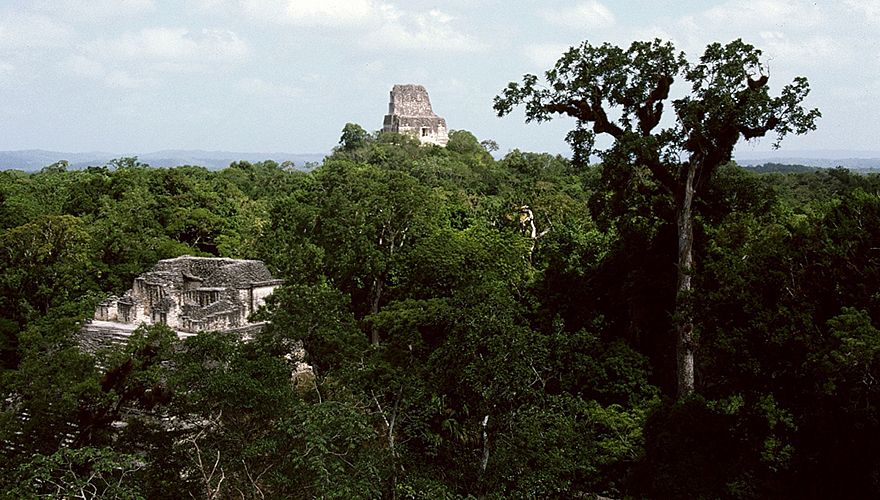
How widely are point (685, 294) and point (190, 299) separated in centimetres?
970

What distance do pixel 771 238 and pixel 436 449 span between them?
5342 mm

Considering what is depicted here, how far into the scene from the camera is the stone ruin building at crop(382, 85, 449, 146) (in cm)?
5503

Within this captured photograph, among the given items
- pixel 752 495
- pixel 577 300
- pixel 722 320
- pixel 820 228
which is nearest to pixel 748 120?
pixel 820 228

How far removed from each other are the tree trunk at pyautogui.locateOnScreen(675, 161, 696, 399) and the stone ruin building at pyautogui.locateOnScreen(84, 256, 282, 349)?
304 inches

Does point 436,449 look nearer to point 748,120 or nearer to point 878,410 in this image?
point 878,410

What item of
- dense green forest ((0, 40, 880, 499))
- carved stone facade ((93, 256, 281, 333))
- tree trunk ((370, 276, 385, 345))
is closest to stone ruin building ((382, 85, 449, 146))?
tree trunk ((370, 276, 385, 345))

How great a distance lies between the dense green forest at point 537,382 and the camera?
28.7 feet

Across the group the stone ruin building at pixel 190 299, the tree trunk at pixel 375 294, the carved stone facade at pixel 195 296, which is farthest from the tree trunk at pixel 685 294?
the carved stone facade at pixel 195 296

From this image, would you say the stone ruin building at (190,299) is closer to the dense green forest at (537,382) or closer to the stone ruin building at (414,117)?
the dense green forest at (537,382)

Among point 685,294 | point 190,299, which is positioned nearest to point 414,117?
point 190,299

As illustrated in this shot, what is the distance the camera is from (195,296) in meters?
16.3

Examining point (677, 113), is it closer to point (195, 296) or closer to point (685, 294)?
point (685, 294)

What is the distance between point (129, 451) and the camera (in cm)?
960

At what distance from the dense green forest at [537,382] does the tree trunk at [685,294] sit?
8 cm
